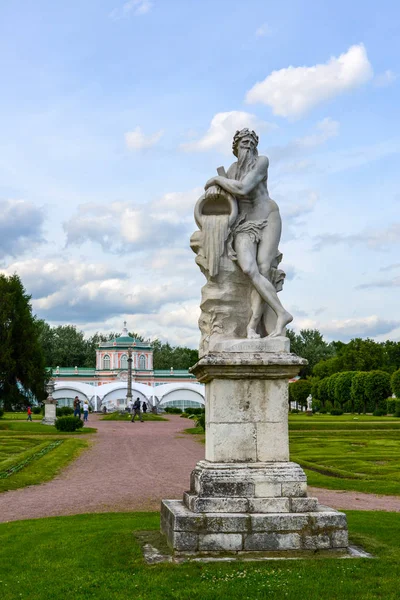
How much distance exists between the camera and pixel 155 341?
4306 inches

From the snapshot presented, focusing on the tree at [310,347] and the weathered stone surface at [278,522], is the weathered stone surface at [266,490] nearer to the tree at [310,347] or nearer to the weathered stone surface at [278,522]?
the weathered stone surface at [278,522]

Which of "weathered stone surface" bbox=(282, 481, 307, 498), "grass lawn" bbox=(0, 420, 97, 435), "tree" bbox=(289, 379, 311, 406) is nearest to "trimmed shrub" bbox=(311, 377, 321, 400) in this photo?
"tree" bbox=(289, 379, 311, 406)

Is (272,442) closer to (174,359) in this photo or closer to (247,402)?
(247,402)

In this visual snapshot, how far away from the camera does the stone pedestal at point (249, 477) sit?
19.4 feet

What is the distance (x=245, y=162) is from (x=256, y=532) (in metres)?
4.05

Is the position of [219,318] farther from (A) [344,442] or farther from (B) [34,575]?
(A) [344,442]

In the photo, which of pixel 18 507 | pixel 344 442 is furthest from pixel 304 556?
pixel 344 442

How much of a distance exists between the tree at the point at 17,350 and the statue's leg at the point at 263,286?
4724cm

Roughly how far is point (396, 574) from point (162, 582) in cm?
199

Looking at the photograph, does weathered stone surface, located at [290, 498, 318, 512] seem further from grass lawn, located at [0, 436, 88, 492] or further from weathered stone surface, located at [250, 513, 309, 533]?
grass lawn, located at [0, 436, 88, 492]

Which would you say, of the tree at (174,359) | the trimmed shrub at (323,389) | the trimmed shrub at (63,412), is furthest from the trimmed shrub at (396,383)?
the tree at (174,359)

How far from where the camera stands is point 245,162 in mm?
7363

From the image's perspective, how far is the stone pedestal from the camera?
591 centimetres

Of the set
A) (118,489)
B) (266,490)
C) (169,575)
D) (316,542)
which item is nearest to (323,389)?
(118,489)
